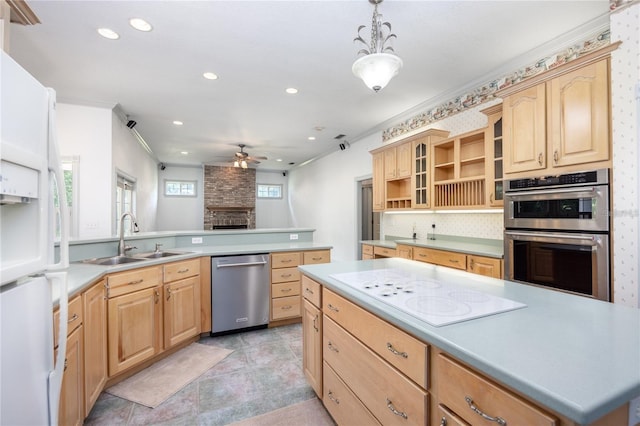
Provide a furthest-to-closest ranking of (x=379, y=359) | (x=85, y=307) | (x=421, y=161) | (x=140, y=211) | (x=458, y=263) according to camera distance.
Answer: (x=140, y=211)
(x=421, y=161)
(x=458, y=263)
(x=85, y=307)
(x=379, y=359)

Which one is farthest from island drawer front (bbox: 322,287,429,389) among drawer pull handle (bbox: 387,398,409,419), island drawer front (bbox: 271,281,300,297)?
island drawer front (bbox: 271,281,300,297)

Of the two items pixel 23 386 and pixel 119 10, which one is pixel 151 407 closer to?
pixel 23 386

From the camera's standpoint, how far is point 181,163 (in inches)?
344

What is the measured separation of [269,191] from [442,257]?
25.0ft

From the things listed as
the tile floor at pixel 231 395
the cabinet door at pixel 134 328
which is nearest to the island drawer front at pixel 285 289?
the tile floor at pixel 231 395

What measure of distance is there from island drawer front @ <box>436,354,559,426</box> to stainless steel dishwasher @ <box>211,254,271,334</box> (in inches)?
100

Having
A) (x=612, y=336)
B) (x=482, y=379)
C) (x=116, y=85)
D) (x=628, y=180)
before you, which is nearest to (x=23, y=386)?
(x=482, y=379)

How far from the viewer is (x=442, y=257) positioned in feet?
10.9

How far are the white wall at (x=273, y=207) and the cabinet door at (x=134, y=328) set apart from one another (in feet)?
24.2

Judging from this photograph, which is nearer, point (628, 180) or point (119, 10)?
point (628, 180)

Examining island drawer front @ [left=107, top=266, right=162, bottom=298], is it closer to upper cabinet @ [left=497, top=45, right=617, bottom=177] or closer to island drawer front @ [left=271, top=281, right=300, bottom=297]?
island drawer front @ [left=271, top=281, right=300, bottom=297]

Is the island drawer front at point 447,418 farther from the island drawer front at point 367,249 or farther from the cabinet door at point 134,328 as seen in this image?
the island drawer front at point 367,249

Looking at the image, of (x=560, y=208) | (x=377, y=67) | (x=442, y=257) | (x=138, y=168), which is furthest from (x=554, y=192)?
(x=138, y=168)

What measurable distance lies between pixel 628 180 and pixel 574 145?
0.42 m
